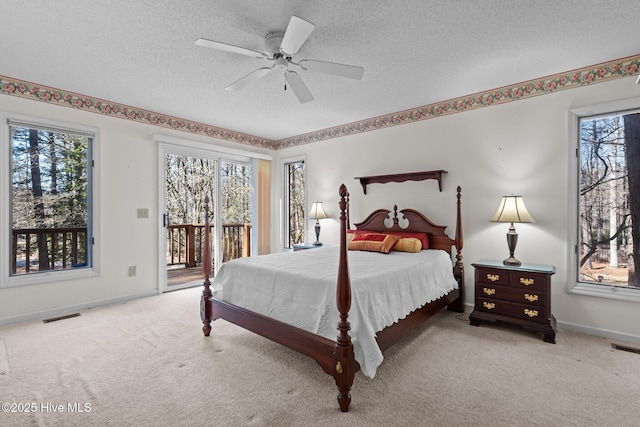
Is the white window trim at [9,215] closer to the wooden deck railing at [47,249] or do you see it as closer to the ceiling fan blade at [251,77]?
the wooden deck railing at [47,249]

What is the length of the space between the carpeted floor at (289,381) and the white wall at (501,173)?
48cm

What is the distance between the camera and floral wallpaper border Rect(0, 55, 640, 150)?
3025mm

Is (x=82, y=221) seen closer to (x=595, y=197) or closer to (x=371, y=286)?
(x=371, y=286)

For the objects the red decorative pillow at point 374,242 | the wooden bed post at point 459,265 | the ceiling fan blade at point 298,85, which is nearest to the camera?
the ceiling fan blade at point 298,85

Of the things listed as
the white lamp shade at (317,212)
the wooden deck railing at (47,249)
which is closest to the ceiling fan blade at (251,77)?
the white lamp shade at (317,212)

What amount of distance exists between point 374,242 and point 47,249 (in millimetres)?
3903

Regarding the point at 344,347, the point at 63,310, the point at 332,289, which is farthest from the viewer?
the point at 63,310

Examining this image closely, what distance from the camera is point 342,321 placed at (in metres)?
1.93

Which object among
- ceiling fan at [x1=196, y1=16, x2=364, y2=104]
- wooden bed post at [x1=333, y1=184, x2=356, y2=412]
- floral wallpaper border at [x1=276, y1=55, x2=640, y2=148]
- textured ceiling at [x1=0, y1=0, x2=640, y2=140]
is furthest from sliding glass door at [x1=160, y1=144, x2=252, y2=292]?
wooden bed post at [x1=333, y1=184, x2=356, y2=412]

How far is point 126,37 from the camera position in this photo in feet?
8.19

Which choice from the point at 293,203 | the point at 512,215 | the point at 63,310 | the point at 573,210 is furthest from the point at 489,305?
the point at 63,310

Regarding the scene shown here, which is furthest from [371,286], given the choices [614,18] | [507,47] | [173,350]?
[614,18]

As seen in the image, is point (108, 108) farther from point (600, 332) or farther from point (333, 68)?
point (600, 332)

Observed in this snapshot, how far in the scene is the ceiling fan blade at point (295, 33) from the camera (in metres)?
1.91
